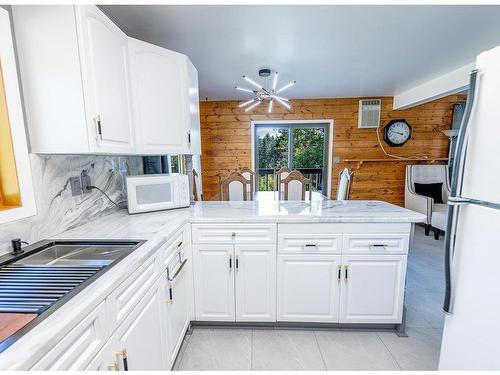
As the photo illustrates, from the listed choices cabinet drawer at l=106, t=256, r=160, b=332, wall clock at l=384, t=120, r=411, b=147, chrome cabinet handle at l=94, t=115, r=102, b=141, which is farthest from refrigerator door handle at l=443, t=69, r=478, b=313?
wall clock at l=384, t=120, r=411, b=147

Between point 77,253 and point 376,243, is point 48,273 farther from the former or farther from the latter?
point 376,243

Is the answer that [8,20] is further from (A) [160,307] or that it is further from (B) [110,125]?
(A) [160,307]

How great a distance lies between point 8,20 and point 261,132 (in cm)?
398

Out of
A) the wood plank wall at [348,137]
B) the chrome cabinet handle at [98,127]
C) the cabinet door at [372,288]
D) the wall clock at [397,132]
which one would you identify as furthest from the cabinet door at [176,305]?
the wall clock at [397,132]

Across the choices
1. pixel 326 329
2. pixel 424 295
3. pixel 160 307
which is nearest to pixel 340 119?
pixel 424 295

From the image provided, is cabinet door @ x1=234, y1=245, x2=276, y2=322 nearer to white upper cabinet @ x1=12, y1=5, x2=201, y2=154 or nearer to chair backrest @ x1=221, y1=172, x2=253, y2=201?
white upper cabinet @ x1=12, y1=5, x2=201, y2=154

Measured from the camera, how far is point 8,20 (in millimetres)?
1100

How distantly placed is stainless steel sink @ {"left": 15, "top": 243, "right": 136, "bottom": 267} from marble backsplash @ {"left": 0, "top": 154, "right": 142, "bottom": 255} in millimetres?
124

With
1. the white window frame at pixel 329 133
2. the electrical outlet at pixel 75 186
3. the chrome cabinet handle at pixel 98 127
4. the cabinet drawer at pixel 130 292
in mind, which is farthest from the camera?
the white window frame at pixel 329 133

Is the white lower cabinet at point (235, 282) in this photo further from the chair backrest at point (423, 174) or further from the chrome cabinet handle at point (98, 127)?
the chair backrest at point (423, 174)

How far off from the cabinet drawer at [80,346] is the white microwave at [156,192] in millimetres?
1139

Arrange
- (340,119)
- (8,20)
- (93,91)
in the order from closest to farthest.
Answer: (8,20)
(93,91)
(340,119)

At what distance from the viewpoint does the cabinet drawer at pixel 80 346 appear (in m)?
0.61

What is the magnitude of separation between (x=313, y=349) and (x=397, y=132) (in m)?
4.30
